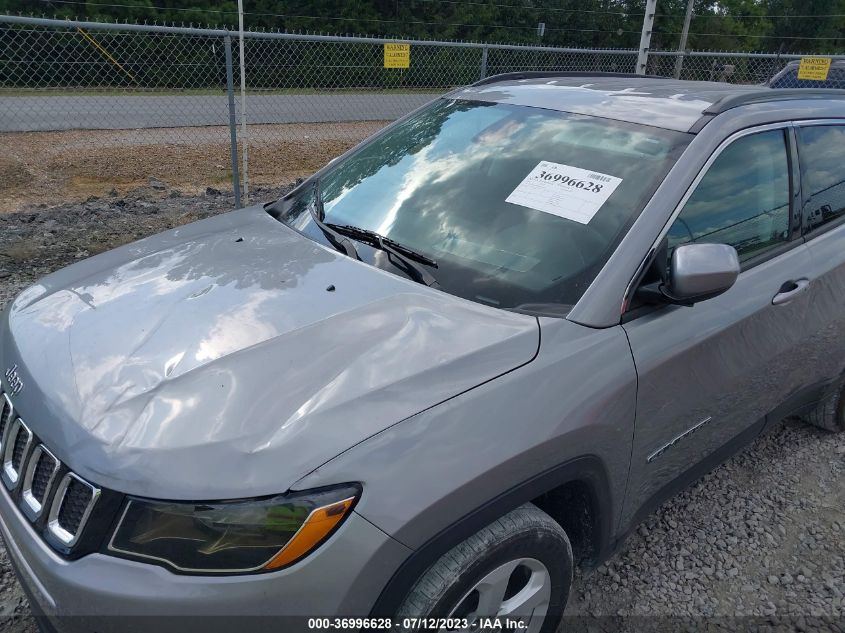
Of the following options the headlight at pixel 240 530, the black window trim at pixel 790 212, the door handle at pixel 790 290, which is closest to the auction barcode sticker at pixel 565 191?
the black window trim at pixel 790 212

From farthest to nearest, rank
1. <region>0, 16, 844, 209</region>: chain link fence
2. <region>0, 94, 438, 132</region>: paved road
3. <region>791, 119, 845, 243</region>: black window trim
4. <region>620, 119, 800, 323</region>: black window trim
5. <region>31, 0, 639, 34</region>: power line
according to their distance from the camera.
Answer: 1. <region>31, 0, 639, 34</region>: power line
2. <region>0, 94, 438, 132</region>: paved road
3. <region>0, 16, 844, 209</region>: chain link fence
4. <region>791, 119, 845, 243</region>: black window trim
5. <region>620, 119, 800, 323</region>: black window trim

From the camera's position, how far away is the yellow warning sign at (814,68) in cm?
859

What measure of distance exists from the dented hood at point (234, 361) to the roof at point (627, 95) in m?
1.06

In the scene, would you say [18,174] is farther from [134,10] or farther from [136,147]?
[134,10]

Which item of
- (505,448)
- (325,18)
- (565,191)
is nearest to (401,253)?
(565,191)

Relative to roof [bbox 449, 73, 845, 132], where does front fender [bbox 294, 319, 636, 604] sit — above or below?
below

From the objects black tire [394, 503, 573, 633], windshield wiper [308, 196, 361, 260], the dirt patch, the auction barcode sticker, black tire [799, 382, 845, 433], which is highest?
the auction barcode sticker

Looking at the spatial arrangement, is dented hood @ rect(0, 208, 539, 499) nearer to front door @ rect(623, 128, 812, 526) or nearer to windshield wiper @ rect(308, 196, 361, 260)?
windshield wiper @ rect(308, 196, 361, 260)

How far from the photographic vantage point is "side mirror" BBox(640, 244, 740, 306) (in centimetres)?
194

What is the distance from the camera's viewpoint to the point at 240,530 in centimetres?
147

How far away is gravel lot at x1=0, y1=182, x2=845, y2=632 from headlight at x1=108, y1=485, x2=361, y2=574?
3.87 ft

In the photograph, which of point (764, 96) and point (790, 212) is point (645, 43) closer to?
point (764, 96)

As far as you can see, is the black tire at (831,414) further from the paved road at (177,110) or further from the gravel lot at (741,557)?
the paved road at (177,110)

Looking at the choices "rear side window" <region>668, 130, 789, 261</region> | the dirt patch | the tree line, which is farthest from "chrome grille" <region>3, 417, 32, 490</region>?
the tree line
